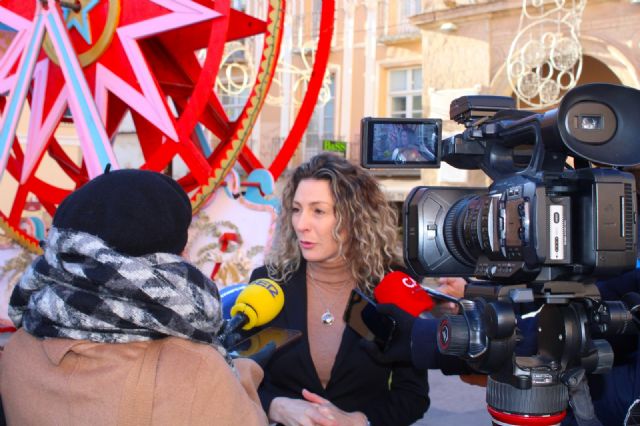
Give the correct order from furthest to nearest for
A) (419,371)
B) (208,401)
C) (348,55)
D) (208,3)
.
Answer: (348,55) → (208,3) → (419,371) → (208,401)

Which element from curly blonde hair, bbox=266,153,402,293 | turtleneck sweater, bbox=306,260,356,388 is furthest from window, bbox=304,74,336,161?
turtleneck sweater, bbox=306,260,356,388

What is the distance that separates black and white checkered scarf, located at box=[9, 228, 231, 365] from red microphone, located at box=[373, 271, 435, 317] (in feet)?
2.53

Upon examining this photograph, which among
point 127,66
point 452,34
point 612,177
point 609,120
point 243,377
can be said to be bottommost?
point 243,377

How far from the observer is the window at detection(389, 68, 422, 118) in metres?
15.2

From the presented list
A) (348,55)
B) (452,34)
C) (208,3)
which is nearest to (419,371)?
(208,3)

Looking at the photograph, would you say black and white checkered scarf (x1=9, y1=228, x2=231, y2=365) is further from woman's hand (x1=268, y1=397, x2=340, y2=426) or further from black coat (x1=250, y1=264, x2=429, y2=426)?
black coat (x1=250, y1=264, x2=429, y2=426)

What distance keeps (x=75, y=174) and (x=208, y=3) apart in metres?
2.01

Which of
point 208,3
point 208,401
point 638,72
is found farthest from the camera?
point 638,72

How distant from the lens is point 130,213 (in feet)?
3.72

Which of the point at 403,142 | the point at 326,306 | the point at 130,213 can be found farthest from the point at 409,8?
the point at 130,213

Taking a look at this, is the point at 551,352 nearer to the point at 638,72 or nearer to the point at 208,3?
the point at 208,3

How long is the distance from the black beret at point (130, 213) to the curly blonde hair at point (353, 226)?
3.34ft

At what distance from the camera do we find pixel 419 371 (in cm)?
202

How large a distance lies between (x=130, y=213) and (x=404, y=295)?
91 centimetres
